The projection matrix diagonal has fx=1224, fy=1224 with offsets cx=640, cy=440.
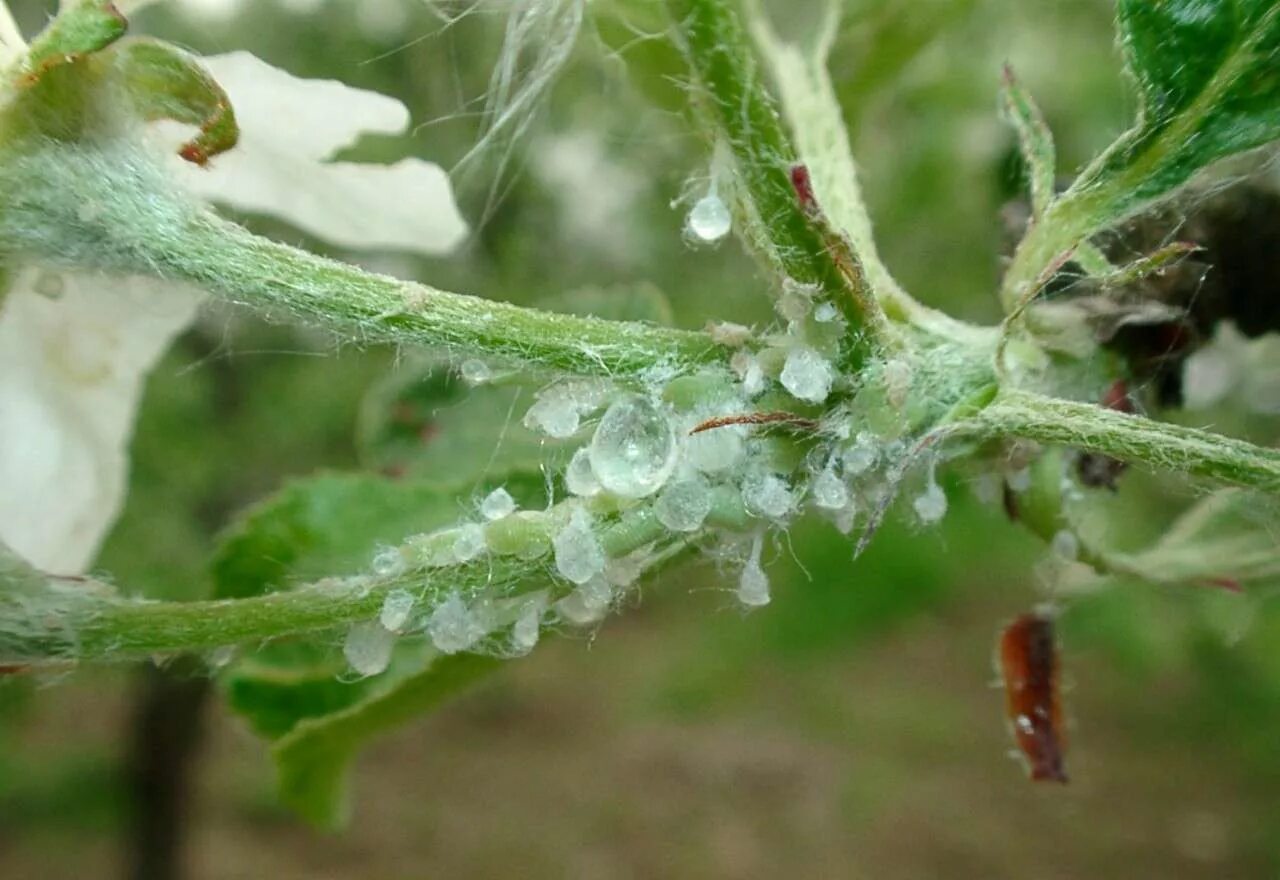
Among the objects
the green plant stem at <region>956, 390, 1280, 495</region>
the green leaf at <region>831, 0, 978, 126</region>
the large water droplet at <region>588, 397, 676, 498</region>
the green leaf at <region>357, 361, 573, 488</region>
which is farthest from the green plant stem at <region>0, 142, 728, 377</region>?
the green leaf at <region>831, 0, 978, 126</region>

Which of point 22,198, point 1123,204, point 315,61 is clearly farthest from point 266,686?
point 315,61

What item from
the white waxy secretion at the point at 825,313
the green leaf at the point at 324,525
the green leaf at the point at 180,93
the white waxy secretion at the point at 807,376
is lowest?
the white waxy secretion at the point at 807,376

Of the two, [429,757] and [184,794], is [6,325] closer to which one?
[184,794]

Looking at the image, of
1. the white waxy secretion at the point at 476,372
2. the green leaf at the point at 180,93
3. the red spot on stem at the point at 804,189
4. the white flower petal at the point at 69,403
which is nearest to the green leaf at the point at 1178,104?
the red spot on stem at the point at 804,189

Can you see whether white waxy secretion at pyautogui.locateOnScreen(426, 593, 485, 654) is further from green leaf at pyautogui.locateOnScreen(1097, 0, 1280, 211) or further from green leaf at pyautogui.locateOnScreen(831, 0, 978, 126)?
green leaf at pyautogui.locateOnScreen(831, 0, 978, 126)

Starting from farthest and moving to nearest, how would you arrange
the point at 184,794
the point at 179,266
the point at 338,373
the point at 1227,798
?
the point at 1227,798, the point at 184,794, the point at 338,373, the point at 179,266

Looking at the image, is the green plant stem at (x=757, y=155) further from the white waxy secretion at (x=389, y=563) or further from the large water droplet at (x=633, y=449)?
the white waxy secretion at (x=389, y=563)
